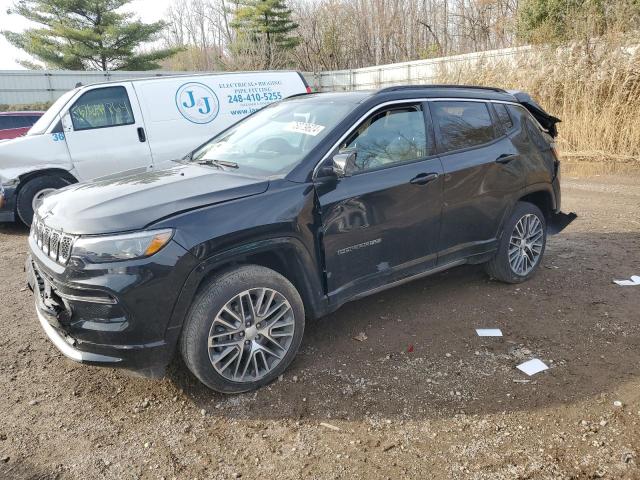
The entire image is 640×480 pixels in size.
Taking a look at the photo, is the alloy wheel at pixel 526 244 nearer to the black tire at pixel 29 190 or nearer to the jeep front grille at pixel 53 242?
the jeep front grille at pixel 53 242

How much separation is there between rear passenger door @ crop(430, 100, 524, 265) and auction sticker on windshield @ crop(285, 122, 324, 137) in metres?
1.02

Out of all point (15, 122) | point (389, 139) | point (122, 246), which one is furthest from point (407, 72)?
point (122, 246)

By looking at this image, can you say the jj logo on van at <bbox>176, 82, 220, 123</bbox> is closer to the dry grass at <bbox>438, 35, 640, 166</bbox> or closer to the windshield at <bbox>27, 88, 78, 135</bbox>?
the windshield at <bbox>27, 88, 78, 135</bbox>

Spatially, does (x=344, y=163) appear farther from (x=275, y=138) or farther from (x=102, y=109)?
(x=102, y=109)

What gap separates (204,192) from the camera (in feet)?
9.83

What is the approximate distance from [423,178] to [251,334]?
1.72 metres

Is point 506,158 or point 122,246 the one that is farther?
point 506,158

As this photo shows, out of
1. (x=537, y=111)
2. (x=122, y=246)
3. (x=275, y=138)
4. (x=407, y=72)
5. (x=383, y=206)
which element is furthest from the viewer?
(x=407, y=72)

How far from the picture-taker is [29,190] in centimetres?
712

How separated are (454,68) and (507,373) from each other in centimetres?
1241

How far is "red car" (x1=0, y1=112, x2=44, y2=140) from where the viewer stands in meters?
11.2

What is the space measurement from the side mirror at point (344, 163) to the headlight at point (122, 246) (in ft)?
3.91

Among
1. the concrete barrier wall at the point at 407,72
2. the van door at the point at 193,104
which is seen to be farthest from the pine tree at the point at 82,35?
the van door at the point at 193,104

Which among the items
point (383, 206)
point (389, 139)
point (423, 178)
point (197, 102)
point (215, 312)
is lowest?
point (215, 312)
